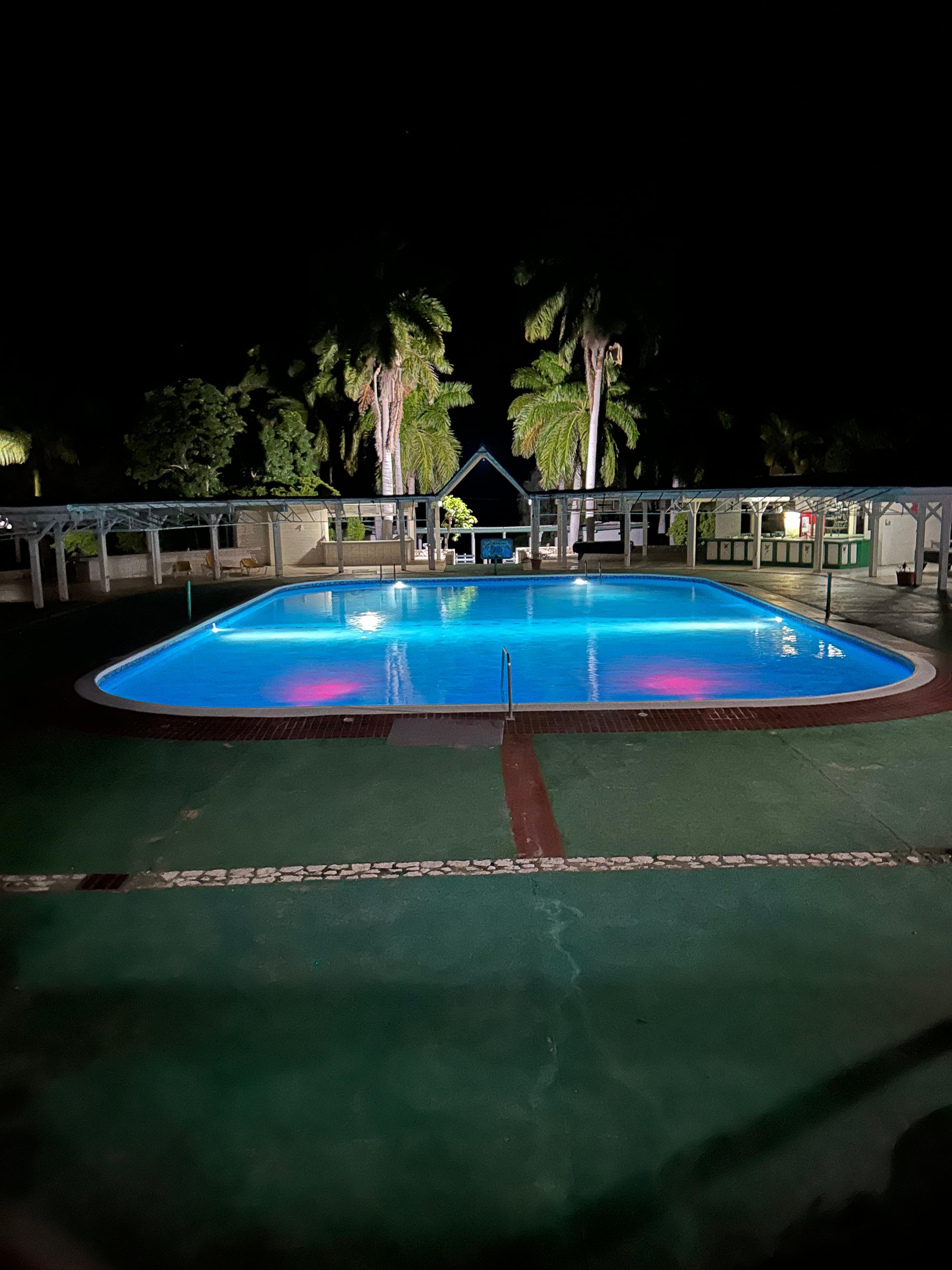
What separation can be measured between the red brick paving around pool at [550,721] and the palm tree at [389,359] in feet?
90.1

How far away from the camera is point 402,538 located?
28.4 metres

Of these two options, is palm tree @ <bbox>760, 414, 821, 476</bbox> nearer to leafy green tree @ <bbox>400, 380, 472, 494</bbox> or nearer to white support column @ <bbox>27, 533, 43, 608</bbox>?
leafy green tree @ <bbox>400, 380, 472, 494</bbox>

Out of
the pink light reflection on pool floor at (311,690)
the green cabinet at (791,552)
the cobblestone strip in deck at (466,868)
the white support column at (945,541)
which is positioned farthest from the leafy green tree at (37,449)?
the cobblestone strip in deck at (466,868)

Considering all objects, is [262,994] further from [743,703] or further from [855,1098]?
[743,703]

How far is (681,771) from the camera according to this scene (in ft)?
23.8

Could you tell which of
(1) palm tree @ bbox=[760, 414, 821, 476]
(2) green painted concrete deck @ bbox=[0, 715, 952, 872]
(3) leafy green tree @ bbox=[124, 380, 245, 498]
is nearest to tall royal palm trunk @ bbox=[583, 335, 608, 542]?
(1) palm tree @ bbox=[760, 414, 821, 476]

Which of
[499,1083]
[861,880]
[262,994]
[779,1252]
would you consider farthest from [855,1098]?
[262,994]

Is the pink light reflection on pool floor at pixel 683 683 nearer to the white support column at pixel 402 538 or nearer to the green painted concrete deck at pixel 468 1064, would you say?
the green painted concrete deck at pixel 468 1064

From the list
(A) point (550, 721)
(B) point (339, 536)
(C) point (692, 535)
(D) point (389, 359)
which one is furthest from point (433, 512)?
(A) point (550, 721)

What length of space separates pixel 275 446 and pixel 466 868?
109 ft

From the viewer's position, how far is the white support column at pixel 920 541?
21.1 m

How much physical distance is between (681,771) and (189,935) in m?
4.16

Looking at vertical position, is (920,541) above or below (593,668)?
above

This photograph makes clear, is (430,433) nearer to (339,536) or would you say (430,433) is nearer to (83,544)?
(339,536)
